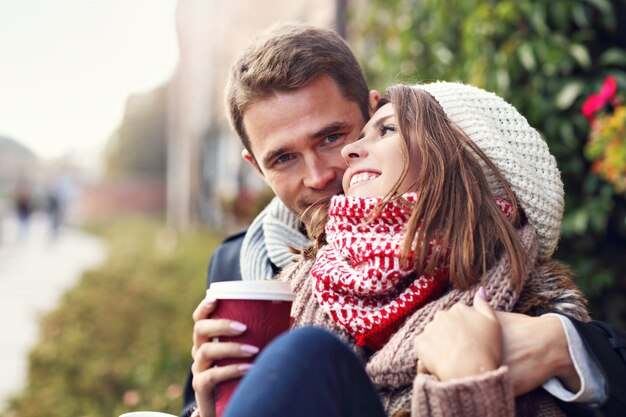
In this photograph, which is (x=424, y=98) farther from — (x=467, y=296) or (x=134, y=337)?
(x=134, y=337)

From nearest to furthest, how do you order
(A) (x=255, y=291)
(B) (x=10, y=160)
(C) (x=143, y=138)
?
(A) (x=255, y=291), (B) (x=10, y=160), (C) (x=143, y=138)

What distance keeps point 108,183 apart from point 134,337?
39.2 meters

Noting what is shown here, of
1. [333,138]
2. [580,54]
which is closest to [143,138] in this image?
[580,54]

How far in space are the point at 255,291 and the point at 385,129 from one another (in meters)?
0.71

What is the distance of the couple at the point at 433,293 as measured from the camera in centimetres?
139

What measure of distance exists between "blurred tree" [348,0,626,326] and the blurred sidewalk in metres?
3.69

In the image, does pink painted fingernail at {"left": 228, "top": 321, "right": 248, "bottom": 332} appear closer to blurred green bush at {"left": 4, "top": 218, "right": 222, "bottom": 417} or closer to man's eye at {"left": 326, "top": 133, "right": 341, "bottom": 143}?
man's eye at {"left": 326, "top": 133, "right": 341, "bottom": 143}

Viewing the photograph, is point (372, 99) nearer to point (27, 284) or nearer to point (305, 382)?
point (305, 382)

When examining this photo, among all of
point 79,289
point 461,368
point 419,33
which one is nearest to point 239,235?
point 461,368

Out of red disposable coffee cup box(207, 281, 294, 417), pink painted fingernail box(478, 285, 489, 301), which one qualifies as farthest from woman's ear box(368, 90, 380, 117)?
red disposable coffee cup box(207, 281, 294, 417)

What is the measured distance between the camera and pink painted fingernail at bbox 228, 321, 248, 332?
1509 millimetres

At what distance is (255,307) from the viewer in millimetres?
1493

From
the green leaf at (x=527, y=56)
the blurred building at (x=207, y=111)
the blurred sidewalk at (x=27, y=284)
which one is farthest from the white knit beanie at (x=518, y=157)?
the blurred building at (x=207, y=111)

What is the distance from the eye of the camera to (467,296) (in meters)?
1.61
